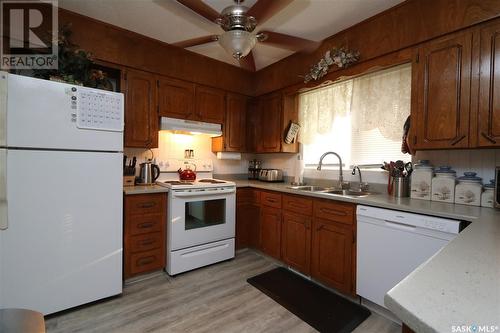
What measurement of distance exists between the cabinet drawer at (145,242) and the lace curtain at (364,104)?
206 cm

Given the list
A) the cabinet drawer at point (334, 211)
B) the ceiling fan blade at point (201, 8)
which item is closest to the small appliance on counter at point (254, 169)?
the cabinet drawer at point (334, 211)

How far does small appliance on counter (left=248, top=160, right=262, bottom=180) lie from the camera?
368 cm

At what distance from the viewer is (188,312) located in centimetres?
182

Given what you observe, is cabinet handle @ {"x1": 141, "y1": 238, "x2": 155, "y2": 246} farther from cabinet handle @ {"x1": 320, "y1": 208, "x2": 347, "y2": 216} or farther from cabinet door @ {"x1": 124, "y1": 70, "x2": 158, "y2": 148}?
cabinet handle @ {"x1": 320, "y1": 208, "x2": 347, "y2": 216}

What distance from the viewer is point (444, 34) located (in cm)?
170

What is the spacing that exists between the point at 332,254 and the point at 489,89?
1.61m

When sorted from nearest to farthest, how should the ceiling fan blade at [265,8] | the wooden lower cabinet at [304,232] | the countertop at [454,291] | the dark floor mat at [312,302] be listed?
the countertop at [454,291] < the ceiling fan blade at [265,8] < the dark floor mat at [312,302] < the wooden lower cabinet at [304,232]

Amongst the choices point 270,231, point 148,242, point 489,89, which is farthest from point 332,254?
point 148,242

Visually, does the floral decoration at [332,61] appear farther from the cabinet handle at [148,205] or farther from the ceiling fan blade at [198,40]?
the cabinet handle at [148,205]

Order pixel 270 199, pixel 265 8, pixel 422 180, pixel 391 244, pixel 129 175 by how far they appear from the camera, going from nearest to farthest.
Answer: pixel 265 8 < pixel 391 244 < pixel 422 180 < pixel 129 175 < pixel 270 199

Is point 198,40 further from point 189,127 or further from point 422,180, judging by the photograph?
point 422,180

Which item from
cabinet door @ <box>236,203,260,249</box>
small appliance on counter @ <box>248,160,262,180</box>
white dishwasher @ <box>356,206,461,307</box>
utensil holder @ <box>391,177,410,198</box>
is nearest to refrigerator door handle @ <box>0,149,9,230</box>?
cabinet door @ <box>236,203,260,249</box>

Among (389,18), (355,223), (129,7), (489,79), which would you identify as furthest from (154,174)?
(489,79)

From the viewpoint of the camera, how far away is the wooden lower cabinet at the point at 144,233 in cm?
220
